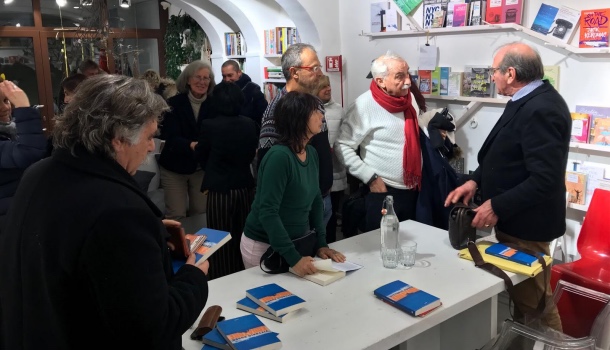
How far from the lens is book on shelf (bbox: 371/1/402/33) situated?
4250mm

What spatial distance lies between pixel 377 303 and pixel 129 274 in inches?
37.0

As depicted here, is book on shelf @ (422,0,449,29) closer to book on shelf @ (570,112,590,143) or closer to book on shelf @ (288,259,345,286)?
book on shelf @ (570,112,590,143)

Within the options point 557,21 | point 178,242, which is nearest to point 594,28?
point 557,21

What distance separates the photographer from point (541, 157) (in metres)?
2.17

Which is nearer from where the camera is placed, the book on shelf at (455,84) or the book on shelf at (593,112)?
the book on shelf at (593,112)

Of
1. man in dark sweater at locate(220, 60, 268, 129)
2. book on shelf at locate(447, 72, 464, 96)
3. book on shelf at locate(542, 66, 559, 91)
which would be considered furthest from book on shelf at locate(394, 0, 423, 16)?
man in dark sweater at locate(220, 60, 268, 129)

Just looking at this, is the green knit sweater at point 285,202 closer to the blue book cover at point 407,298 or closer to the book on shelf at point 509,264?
the blue book cover at point 407,298

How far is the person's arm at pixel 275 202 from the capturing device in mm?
1963

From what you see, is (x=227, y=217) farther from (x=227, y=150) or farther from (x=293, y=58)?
(x=293, y=58)

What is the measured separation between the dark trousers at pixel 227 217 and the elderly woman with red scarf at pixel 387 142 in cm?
68

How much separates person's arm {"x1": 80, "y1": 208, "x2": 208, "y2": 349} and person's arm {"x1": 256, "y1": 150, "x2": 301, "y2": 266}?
33.3 inches

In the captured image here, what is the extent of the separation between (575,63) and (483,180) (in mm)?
1311

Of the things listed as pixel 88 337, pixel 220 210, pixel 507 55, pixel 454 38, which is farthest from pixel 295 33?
pixel 88 337

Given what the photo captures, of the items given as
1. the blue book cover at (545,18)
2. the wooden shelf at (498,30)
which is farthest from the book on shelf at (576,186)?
the blue book cover at (545,18)
